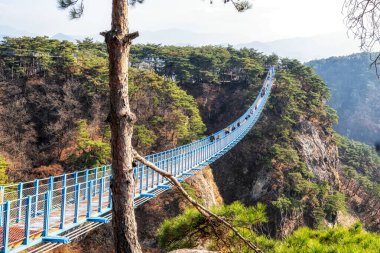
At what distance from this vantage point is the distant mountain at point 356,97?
76.3 m

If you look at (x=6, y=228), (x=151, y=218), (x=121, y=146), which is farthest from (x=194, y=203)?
(x=151, y=218)

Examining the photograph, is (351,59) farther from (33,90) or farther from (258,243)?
(258,243)

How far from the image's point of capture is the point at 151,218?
1543 cm

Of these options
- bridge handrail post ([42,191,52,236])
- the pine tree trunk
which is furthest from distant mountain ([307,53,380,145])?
the pine tree trunk

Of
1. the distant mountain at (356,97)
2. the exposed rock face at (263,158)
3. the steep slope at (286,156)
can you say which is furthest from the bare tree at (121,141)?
the distant mountain at (356,97)

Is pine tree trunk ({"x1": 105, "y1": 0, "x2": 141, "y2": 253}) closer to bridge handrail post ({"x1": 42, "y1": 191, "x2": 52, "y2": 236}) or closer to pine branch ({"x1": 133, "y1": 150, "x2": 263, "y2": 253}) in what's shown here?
pine branch ({"x1": 133, "y1": 150, "x2": 263, "y2": 253})

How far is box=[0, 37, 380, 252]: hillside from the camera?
15516mm

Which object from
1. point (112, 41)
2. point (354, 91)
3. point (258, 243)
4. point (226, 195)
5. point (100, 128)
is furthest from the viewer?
point (354, 91)

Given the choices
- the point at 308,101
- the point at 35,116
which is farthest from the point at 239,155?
the point at 35,116

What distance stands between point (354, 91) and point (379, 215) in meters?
61.5

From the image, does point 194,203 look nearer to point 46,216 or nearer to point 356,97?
point 46,216

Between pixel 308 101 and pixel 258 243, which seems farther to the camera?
pixel 308 101

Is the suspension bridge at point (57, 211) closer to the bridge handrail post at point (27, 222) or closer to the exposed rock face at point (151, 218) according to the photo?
the bridge handrail post at point (27, 222)

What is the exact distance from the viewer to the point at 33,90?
17656mm
